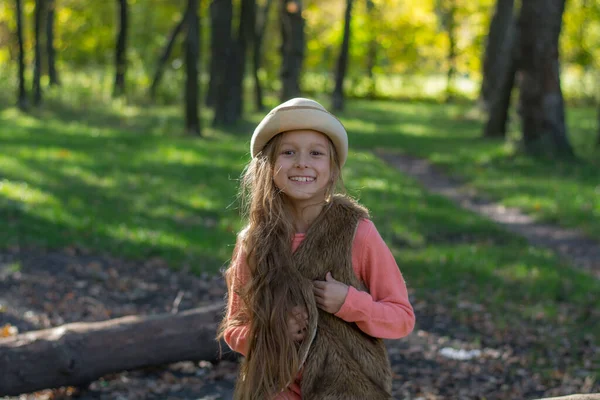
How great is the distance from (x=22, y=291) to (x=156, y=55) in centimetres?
2867

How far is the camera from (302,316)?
3348 mm

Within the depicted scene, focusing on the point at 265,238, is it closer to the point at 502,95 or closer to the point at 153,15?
the point at 502,95

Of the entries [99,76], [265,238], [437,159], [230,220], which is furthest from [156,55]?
[265,238]

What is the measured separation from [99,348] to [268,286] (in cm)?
239

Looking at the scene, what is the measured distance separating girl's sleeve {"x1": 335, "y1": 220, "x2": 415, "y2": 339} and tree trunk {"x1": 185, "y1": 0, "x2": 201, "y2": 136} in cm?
1522

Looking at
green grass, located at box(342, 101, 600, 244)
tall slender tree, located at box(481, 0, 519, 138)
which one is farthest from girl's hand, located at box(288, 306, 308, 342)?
tall slender tree, located at box(481, 0, 519, 138)

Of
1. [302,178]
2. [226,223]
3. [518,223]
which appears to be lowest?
[518,223]

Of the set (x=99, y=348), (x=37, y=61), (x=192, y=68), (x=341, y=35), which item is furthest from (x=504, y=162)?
(x=341, y=35)

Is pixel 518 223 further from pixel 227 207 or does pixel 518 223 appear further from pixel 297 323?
pixel 297 323

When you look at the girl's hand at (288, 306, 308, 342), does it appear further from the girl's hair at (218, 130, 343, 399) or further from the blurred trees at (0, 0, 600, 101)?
the blurred trees at (0, 0, 600, 101)

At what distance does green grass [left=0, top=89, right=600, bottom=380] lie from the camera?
8.15 metres

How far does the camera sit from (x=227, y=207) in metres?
4.74

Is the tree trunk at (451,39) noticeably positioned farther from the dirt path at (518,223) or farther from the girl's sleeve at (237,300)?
the girl's sleeve at (237,300)

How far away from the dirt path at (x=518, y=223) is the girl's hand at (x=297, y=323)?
6.36 meters
